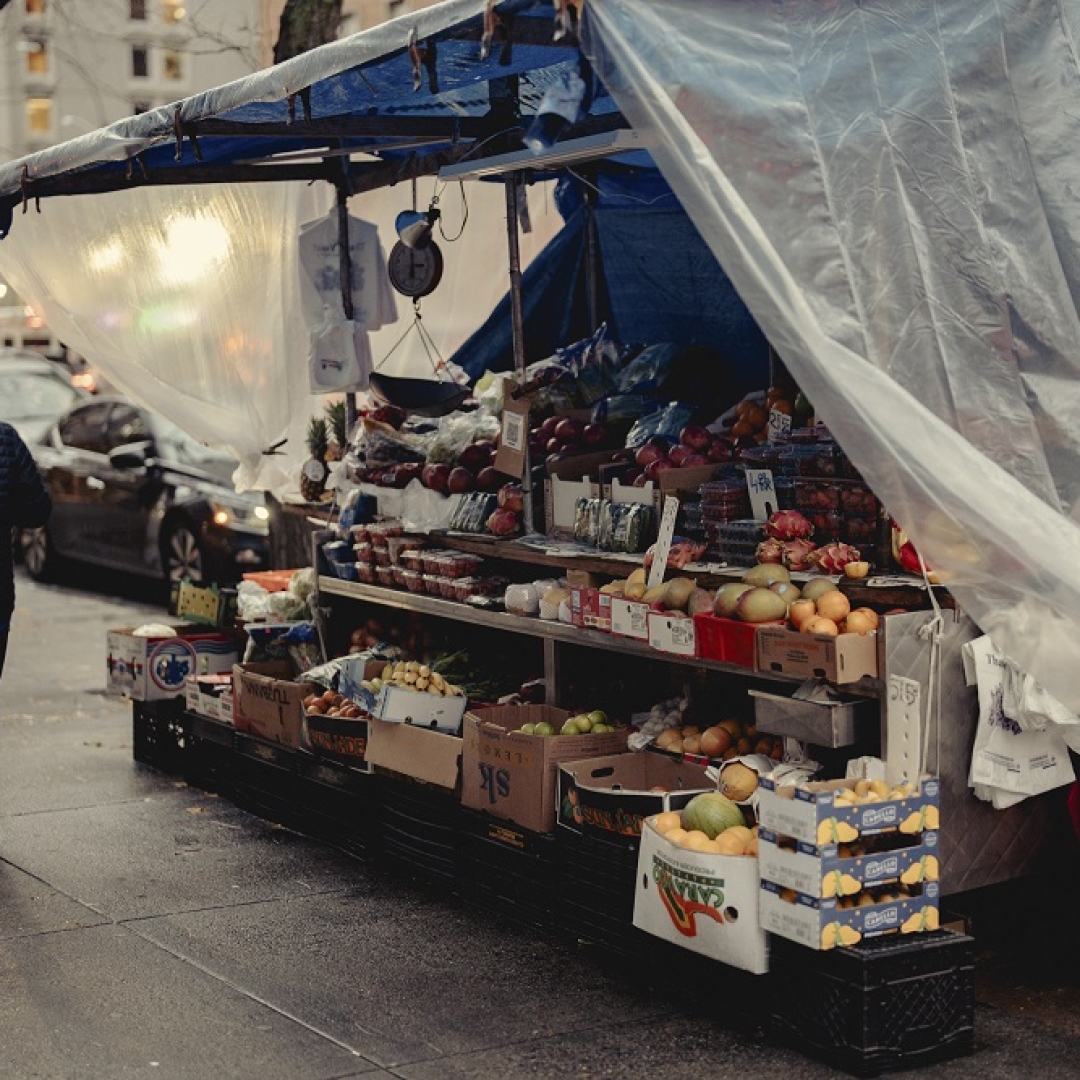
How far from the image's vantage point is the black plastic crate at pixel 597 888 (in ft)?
18.2

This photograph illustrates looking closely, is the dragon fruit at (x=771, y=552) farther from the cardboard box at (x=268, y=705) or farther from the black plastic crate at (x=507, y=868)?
the cardboard box at (x=268, y=705)

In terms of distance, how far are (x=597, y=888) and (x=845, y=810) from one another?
117 cm

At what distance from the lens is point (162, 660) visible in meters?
8.74

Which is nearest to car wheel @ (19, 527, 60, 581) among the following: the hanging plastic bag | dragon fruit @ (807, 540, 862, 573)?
the hanging plastic bag

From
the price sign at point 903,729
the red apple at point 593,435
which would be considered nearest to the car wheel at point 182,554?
the red apple at point 593,435

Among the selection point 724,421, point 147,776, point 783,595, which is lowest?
point 147,776

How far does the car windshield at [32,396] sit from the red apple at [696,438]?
497 inches

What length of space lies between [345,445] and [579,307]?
57.3 inches

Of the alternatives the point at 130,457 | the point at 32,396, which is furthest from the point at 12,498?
the point at 32,396

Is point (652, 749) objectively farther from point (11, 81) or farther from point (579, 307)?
point (11, 81)

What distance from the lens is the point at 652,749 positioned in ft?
20.6

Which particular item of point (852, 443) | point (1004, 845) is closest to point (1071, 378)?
point (852, 443)

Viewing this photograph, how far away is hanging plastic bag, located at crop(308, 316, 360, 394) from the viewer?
889 centimetres

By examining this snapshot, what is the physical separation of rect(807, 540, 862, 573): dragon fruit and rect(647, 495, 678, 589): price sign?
631 millimetres
